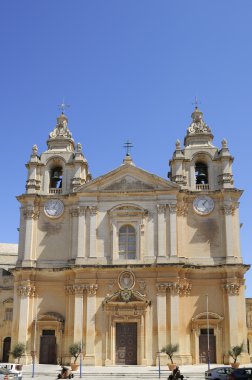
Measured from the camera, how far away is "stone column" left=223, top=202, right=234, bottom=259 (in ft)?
129

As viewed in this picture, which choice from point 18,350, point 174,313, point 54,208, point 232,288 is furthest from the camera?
point 54,208

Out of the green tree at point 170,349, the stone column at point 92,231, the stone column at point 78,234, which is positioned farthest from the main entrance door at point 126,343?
the stone column at point 78,234

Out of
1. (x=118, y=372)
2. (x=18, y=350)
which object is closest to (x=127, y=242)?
(x=118, y=372)

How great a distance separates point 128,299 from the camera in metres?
38.4

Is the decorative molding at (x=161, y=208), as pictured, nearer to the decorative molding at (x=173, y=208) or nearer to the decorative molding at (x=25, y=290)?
the decorative molding at (x=173, y=208)

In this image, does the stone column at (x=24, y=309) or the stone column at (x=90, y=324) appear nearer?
the stone column at (x=90, y=324)

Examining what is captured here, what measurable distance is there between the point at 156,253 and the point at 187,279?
2932 millimetres

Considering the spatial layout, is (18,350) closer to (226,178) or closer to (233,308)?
(233,308)

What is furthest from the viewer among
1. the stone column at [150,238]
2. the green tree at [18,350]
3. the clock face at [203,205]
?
the clock face at [203,205]

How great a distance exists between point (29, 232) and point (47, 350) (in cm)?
878

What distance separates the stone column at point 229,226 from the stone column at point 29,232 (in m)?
14.5

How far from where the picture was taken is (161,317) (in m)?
37.8

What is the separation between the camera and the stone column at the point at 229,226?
39.4m

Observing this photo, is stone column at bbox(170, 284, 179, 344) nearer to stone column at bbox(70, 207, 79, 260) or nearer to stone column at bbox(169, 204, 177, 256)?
stone column at bbox(169, 204, 177, 256)
